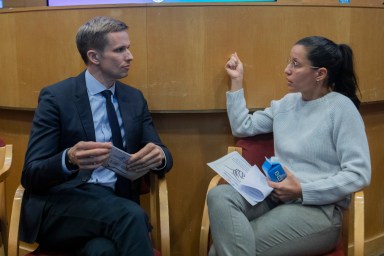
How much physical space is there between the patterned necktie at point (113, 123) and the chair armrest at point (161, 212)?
23 centimetres

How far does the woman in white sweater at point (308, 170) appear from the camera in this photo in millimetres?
1814

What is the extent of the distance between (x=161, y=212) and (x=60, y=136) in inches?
22.0

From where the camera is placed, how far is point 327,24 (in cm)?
233

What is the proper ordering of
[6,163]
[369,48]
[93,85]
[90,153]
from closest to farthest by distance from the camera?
[90,153]
[93,85]
[6,163]
[369,48]

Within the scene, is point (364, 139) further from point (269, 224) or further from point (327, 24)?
point (327, 24)

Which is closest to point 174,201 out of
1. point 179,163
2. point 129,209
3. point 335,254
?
point 179,163

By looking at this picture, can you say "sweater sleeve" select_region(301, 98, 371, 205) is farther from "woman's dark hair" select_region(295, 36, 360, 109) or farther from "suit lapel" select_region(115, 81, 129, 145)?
"suit lapel" select_region(115, 81, 129, 145)

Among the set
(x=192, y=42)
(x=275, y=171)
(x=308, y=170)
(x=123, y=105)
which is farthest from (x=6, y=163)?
(x=308, y=170)

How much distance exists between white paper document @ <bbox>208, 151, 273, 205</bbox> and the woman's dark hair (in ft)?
1.76

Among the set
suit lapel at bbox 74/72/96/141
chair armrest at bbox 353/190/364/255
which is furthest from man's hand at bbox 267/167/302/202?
suit lapel at bbox 74/72/96/141

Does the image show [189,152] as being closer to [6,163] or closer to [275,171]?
[275,171]

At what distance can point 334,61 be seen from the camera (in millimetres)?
1996

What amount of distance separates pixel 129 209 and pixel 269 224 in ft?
1.90

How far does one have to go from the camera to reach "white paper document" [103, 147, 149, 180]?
1772mm
